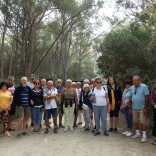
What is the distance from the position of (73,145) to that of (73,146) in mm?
94

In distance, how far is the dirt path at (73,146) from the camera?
22.1 feet

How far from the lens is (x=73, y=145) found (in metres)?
7.34

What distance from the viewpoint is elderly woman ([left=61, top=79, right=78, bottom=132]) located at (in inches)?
363

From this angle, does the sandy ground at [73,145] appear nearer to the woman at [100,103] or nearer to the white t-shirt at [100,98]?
the woman at [100,103]

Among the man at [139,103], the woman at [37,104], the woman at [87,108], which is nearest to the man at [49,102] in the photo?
the woman at [37,104]

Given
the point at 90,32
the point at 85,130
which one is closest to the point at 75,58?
the point at 90,32

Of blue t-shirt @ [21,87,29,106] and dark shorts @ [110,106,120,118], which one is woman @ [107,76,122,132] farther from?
blue t-shirt @ [21,87,29,106]

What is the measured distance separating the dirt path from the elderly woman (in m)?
0.73

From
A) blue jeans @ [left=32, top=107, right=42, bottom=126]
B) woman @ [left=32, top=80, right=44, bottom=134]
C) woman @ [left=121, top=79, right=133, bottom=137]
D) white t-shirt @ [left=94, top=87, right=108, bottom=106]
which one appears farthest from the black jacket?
woman @ [left=121, top=79, right=133, bottom=137]

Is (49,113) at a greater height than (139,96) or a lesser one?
lesser

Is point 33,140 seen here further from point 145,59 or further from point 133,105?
point 145,59

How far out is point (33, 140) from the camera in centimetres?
800

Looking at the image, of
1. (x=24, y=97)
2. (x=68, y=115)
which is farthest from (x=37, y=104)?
(x=68, y=115)

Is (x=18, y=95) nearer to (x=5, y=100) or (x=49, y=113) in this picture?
(x=5, y=100)
